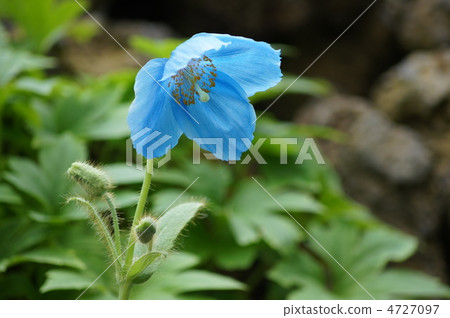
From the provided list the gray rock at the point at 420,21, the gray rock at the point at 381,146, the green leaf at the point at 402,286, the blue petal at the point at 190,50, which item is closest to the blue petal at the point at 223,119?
the blue petal at the point at 190,50

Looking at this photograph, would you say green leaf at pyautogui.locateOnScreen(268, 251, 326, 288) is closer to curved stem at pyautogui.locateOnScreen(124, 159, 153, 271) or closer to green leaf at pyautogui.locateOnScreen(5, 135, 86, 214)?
green leaf at pyautogui.locateOnScreen(5, 135, 86, 214)

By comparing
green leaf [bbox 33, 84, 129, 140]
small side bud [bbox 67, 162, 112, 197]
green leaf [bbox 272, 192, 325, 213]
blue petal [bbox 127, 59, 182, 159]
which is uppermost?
green leaf [bbox 33, 84, 129, 140]

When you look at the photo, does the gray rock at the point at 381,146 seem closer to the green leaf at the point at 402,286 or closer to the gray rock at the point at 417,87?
the gray rock at the point at 417,87

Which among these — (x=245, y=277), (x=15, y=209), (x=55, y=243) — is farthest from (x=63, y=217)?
(x=245, y=277)

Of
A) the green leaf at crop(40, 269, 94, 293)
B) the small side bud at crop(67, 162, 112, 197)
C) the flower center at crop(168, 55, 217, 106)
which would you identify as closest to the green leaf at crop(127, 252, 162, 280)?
the small side bud at crop(67, 162, 112, 197)

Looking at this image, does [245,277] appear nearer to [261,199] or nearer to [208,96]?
[261,199]

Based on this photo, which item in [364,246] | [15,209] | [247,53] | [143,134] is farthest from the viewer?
[364,246]

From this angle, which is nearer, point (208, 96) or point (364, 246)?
point (208, 96)

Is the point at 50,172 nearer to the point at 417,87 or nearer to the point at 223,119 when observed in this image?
the point at 223,119
